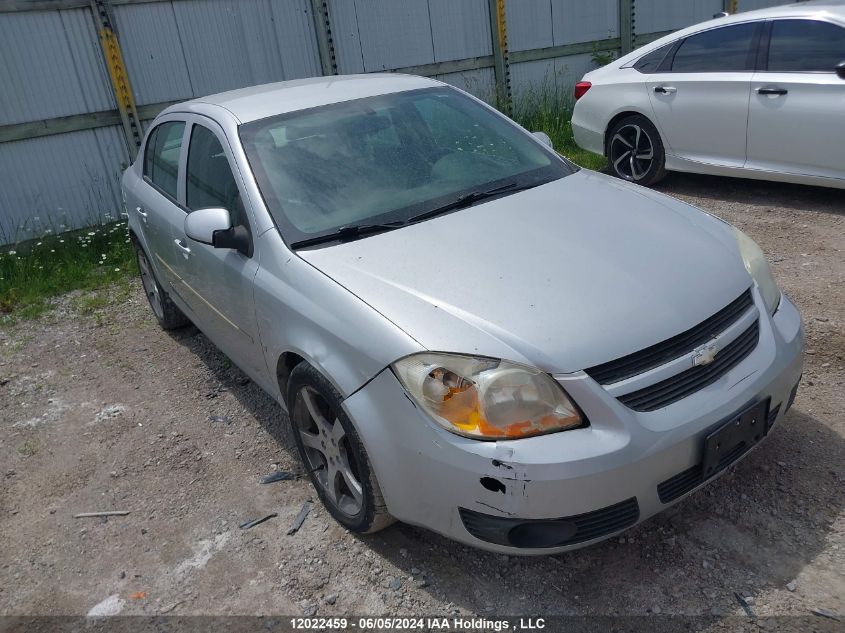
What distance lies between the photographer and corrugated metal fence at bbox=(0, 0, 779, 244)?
689 cm

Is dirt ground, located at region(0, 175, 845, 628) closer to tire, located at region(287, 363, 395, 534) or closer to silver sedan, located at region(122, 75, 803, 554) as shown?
tire, located at region(287, 363, 395, 534)

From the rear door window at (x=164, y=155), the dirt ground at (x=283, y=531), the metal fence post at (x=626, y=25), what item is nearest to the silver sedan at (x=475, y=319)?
the dirt ground at (x=283, y=531)

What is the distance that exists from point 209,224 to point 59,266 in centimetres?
431

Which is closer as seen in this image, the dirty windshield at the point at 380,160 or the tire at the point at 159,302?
the dirty windshield at the point at 380,160

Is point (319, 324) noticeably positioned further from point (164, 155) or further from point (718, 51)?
point (718, 51)

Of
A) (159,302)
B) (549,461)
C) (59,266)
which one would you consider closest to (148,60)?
(59,266)

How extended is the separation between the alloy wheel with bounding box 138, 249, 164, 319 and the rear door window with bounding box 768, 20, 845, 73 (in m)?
5.00

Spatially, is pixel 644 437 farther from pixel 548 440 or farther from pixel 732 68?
pixel 732 68

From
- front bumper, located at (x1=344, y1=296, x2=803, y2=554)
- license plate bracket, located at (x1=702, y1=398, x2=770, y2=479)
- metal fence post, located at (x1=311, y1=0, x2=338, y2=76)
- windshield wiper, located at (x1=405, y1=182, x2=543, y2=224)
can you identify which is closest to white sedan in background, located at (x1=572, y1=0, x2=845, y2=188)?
metal fence post, located at (x1=311, y1=0, x2=338, y2=76)

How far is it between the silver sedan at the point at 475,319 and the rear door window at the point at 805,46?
3133 millimetres

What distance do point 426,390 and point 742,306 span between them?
123cm

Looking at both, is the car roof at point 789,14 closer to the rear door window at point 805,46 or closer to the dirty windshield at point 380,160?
the rear door window at point 805,46

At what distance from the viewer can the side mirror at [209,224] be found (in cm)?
312

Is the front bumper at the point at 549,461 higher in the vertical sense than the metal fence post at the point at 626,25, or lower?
lower
